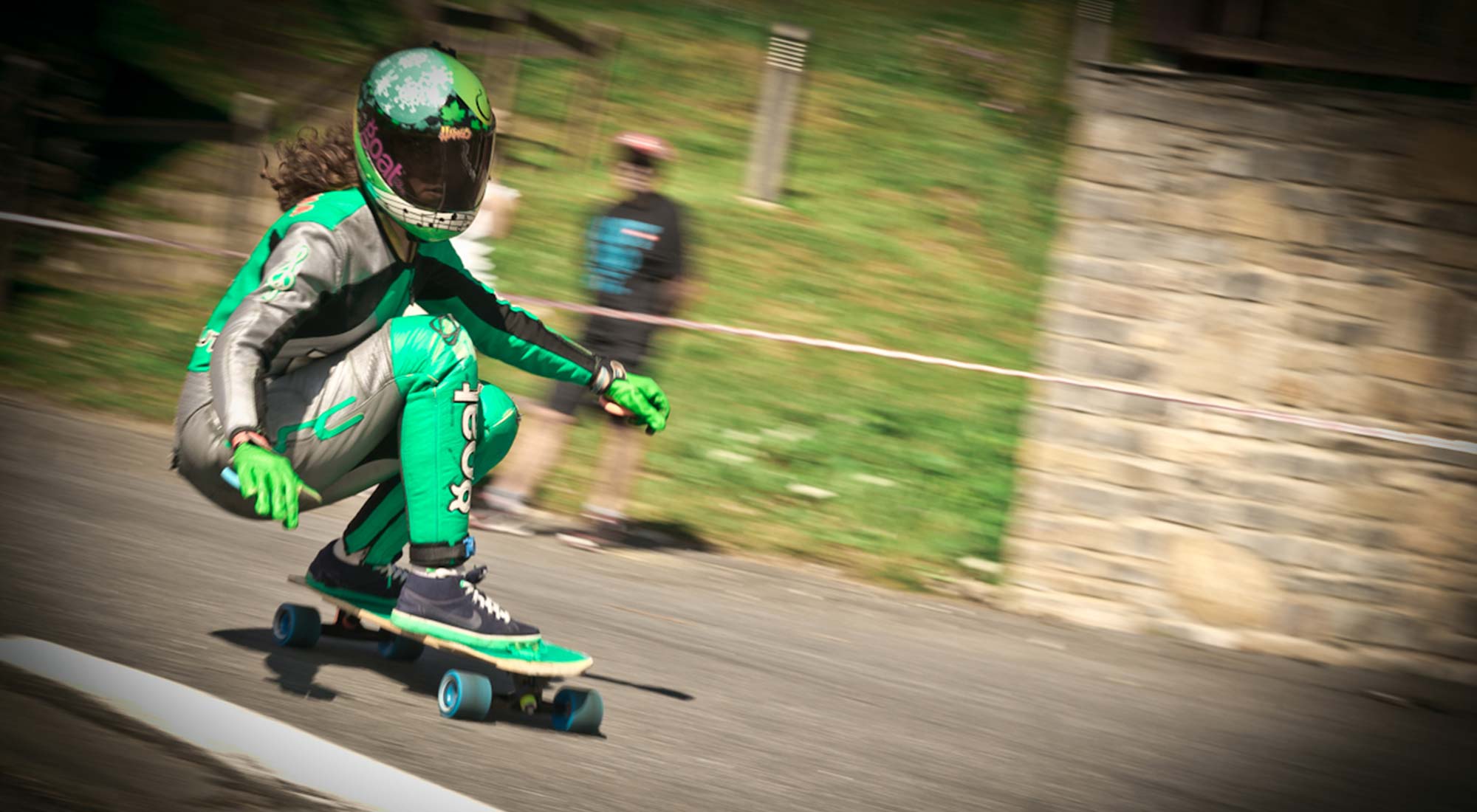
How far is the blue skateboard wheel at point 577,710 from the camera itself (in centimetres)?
387

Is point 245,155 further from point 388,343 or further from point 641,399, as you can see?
point 388,343

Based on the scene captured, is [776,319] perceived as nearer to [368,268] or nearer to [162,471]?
[162,471]

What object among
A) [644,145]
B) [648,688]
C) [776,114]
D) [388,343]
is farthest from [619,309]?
[776,114]

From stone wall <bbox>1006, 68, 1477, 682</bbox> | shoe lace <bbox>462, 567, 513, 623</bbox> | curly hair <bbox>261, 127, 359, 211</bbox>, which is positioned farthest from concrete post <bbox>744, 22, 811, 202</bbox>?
shoe lace <bbox>462, 567, 513, 623</bbox>

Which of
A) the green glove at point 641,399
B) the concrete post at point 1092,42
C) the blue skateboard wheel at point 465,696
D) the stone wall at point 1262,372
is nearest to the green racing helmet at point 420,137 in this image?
the green glove at point 641,399

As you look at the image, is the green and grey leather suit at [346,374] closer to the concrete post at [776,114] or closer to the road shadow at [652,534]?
the road shadow at [652,534]

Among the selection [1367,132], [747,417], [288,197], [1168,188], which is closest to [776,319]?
[747,417]

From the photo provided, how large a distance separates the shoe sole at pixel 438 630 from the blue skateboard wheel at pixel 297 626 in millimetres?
540

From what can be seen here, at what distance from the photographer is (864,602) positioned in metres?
7.09

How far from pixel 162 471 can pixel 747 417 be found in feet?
11.7

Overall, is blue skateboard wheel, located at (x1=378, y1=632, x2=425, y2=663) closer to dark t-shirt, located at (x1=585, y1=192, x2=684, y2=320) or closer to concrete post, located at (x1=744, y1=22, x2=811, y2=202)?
dark t-shirt, located at (x1=585, y1=192, x2=684, y2=320)

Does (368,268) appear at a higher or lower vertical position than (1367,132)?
lower

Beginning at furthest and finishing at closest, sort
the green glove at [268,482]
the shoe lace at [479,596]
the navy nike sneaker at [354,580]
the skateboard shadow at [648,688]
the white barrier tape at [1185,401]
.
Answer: the white barrier tape at [1185,401] < the skateboard shadow at [648,688] < the navy nike sneaker at [354,580] < the shoe lace at [479,596] < the green glove at [268,482]

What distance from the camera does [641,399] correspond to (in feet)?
13.8
